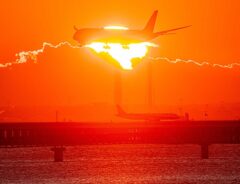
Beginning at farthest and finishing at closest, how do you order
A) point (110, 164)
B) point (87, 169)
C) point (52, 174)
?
point (110, 164)
point (87, 169)
point (52, 174)

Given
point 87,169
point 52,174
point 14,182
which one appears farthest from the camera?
point 87,169

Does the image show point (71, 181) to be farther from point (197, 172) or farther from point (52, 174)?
point (197, 172)

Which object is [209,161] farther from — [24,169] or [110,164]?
[24,169]

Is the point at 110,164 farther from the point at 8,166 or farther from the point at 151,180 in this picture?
the point at 151,180

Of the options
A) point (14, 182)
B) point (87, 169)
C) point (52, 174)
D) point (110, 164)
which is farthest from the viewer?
point (110, 164)

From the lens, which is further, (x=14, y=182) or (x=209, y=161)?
(x=209, y=161)

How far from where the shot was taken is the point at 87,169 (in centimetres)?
16300

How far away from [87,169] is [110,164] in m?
14.5

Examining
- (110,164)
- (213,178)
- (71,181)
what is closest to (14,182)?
(71,181)

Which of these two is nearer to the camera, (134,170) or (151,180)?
(151,180)

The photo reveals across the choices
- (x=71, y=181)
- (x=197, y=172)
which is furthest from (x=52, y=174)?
(x=197, y=172)

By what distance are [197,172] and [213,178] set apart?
44.1 feet

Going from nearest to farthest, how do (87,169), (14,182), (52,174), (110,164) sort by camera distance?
A: (14,182) < (52,174) < (87,169) < (110,164)

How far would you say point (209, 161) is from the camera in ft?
606
